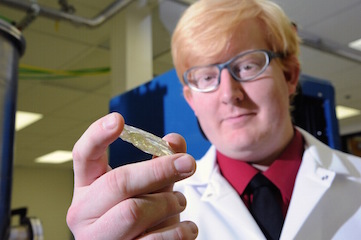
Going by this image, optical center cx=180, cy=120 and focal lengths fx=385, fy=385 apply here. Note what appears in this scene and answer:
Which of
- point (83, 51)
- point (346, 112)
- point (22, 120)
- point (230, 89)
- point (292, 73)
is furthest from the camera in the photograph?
point (346, 112)

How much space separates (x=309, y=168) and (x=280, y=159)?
0.06 meters

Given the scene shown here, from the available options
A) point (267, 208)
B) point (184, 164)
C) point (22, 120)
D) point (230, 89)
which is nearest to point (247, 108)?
point (230, 89)

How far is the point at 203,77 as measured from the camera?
583mm

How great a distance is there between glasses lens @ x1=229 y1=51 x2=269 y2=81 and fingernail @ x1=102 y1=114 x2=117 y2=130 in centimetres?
32

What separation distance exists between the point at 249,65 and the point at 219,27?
76mm

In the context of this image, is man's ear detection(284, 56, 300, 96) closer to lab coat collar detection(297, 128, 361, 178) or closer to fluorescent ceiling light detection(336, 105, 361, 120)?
lab coat collar detection(297, 128, 361, 178)

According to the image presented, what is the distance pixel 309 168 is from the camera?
64 centimetres

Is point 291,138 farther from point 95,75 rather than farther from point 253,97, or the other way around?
point 95,75

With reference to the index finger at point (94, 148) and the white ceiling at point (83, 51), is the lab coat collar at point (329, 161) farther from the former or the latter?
the white ceiling at point (83, 51)

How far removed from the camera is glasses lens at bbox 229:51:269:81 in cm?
55

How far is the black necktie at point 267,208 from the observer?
0.58 metres

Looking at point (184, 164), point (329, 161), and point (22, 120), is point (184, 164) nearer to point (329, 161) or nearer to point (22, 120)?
point (329, 161)

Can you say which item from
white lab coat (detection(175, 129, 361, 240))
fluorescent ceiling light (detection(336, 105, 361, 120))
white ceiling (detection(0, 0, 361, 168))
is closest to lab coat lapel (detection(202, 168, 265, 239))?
white lab coat (detection(175, 129, 361, 240))

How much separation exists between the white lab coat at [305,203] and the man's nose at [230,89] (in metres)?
0.17
